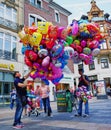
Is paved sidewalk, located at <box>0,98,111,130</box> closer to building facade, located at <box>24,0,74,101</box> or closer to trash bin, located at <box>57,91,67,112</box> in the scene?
trash bin, located at <box>57,91,67,112</box>

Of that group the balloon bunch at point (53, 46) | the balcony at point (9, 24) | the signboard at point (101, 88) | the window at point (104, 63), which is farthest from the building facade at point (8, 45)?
the window at point (104, 63)

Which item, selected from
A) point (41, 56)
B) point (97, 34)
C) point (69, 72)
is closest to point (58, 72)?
point (41, 56)

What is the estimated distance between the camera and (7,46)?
19297 millimetres

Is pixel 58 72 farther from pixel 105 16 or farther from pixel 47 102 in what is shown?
pixel 105 16

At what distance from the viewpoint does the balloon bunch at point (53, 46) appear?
6.47 m

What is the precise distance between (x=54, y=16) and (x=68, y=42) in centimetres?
2124

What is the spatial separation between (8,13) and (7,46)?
3.59 metres

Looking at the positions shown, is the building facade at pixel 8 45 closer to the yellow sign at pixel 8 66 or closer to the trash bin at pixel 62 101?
the yellow sign at pixel 8 66

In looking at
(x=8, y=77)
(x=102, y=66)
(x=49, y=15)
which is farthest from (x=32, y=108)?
(x=102, y=66)

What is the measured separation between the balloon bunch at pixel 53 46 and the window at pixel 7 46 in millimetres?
12337

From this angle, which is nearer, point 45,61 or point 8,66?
point 45,61

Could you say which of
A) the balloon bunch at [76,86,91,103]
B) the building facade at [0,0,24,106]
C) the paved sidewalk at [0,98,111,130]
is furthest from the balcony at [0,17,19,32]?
the balloon bunch at [76,86,91,103]

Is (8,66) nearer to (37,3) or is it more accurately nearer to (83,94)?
(37,3)

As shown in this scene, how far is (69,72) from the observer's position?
2784 cm
